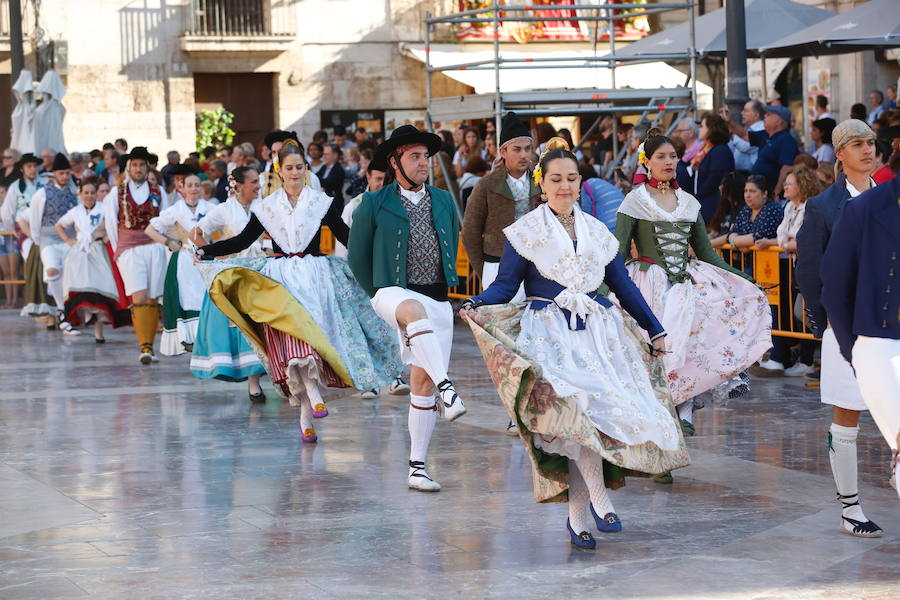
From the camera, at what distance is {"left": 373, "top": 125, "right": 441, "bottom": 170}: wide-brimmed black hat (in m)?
8.02

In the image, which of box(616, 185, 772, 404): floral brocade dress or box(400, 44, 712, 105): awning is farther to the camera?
box(400, 44, 712, 105): awning

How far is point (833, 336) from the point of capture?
21.2ft

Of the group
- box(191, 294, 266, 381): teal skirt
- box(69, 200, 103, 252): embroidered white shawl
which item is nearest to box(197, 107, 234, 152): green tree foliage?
box(69, 200, 103, 252): embroidered white shawl

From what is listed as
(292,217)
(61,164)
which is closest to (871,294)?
(292,217)

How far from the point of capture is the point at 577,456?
249 inches

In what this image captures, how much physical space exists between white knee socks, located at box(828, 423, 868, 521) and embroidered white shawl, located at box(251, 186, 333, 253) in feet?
13.4

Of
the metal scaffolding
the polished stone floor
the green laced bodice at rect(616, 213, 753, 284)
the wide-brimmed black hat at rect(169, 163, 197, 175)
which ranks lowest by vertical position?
the polished stone floor

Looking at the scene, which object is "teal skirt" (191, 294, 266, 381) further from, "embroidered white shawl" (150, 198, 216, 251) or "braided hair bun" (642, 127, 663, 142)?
"braided hair bun" (642, 127, 663, 142)

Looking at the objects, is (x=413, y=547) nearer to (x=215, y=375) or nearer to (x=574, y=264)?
(x=574, y=264)

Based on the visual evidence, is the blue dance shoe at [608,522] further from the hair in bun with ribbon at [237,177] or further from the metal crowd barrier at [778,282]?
the hair in bun with ribbon at [237,177]

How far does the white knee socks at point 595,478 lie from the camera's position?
6.38 meters

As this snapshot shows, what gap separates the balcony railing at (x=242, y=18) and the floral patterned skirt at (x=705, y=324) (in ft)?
77.2

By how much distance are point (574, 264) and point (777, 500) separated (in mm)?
1646

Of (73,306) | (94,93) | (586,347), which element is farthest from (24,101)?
(586,347)
